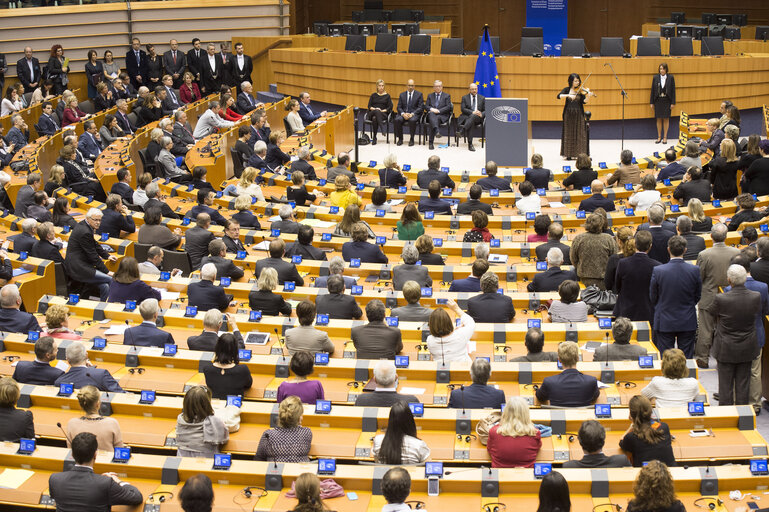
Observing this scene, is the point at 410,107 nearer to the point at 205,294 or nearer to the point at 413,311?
the point at 205,294

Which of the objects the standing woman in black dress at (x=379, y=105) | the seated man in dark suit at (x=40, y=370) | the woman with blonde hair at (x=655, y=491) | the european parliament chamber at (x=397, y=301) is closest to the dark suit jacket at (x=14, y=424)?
the european parliament chamber at (x=397, y=301)

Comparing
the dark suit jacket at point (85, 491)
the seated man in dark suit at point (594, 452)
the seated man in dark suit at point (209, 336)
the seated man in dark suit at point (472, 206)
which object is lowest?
the dark suit jacket at point (85, 491)

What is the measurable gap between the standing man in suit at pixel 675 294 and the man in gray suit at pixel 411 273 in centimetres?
218

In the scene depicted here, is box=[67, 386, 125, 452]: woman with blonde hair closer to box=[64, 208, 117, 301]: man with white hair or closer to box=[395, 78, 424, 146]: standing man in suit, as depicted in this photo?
box=[64, 208, 117, 301]: man with white hair

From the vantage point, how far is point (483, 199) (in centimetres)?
1247

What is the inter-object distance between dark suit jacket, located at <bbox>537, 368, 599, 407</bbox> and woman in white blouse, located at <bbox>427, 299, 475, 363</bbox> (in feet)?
3.04

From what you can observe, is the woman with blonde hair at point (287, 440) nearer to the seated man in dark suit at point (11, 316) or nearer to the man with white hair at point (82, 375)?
the man with white hair at point (82, 375)

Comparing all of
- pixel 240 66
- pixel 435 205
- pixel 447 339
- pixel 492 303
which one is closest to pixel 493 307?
pixel 492 303

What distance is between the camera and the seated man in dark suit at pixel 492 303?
824cm

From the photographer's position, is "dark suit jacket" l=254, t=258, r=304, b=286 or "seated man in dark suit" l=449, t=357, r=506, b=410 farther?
"dark suit jacket" l=254, t=258, r=304, b=286

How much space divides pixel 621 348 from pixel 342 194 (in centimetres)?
→ 567

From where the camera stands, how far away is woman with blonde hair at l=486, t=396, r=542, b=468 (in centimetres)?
600

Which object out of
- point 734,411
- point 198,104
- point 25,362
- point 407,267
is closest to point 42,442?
point 25,362

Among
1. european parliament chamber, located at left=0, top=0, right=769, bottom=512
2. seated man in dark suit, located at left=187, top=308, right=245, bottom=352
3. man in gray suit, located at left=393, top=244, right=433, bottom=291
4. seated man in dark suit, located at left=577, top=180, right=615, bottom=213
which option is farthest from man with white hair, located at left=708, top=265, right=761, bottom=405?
seated man in dark suit, located at left=187, top=308, right=245, bottom=352
